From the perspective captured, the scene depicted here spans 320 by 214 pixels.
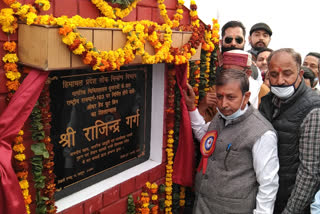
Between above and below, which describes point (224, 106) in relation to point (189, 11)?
below

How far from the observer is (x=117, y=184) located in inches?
111

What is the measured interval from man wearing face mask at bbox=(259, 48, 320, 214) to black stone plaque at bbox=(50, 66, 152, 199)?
4.00 feet

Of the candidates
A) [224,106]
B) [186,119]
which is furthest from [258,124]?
A: [186,119]

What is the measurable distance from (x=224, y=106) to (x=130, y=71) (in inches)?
35.7

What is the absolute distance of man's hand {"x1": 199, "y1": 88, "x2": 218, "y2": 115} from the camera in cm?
329

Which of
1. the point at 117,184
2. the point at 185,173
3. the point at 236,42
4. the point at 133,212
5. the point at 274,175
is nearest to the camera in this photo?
the point at 274,175

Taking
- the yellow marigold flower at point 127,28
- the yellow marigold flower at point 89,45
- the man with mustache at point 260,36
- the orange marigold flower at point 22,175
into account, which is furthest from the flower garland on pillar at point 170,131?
the man with mustache at point 260,36

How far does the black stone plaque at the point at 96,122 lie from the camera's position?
2.36 m

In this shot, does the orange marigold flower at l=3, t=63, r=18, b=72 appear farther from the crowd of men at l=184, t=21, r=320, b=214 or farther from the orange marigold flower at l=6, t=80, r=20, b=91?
the crowd of men at l=184, t=21, r=320, b=214

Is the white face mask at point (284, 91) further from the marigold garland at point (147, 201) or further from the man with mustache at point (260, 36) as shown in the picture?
the man with mustache at point (260, 36)

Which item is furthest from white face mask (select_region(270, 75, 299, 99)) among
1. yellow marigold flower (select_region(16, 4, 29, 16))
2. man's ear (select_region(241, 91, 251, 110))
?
yellow marigold flower (select_region(16, 4, 29, 16))

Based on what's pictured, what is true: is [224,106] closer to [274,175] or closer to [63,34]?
Answer: [274,175]

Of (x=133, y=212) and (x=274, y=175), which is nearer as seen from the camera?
(x=274, y=175)

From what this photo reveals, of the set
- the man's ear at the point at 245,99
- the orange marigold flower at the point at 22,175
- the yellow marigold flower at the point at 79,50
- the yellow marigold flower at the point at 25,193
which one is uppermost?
the yellow marigold flower at the point at 79,50
